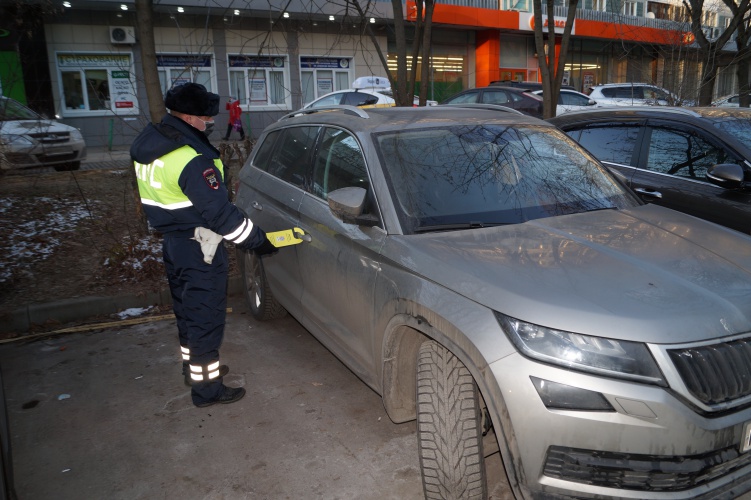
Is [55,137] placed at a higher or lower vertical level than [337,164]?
lower

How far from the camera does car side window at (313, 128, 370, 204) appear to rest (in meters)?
3.74

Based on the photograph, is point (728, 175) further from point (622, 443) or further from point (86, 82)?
point (86, 82)

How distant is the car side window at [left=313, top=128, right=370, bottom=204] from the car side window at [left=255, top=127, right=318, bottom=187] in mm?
234

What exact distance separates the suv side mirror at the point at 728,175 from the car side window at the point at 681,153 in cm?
35

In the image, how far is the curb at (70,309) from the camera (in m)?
5.46

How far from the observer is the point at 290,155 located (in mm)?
4883

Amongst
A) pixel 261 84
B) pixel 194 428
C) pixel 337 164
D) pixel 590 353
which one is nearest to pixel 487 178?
pixel 337 164

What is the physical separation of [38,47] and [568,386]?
835 inches

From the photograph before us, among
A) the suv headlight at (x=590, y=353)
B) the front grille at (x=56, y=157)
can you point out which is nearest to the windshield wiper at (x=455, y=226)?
the suv headlight at (x=590, y=353)

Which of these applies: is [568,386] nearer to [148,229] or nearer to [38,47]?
[148,229]

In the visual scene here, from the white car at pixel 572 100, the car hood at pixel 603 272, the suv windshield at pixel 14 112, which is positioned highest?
the suv windshield at pixel 14 112

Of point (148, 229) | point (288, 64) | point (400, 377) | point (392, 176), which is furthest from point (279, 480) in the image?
point (288, 64)

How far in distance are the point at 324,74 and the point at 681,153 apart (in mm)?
A: 21609

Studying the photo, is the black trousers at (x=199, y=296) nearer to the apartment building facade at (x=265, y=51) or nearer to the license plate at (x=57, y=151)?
the license plate at (x=57, y=151)
